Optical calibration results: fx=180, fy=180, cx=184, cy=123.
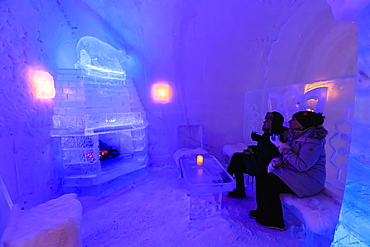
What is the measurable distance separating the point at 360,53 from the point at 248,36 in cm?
268

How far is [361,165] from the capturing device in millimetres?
1104

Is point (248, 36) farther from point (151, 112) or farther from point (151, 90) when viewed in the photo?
point (151, 112)

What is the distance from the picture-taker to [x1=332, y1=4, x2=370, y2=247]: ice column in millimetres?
1082

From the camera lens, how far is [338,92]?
2221 millimetres

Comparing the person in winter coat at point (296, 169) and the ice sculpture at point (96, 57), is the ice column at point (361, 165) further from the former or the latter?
the ice sculpture at point (96, 57)

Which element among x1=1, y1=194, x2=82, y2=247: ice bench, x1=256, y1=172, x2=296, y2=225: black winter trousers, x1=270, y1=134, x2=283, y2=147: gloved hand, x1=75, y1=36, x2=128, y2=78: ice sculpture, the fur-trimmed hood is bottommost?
x1=256, y1=172, x2=296, y2=225: black winter trousers

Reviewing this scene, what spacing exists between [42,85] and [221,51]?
309cm

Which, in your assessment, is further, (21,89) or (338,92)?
(338,92)

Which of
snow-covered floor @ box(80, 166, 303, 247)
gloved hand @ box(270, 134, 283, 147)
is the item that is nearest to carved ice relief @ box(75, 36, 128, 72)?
snow-covered floor @ box(80, 166, 303, 247)

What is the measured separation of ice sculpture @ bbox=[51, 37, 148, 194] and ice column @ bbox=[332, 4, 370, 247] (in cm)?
293

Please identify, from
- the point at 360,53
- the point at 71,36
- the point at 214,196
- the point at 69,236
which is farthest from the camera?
the point at 71,36

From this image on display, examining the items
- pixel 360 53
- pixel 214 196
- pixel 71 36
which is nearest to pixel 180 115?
pixel 214 196

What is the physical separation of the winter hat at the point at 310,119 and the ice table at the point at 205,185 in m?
1.02

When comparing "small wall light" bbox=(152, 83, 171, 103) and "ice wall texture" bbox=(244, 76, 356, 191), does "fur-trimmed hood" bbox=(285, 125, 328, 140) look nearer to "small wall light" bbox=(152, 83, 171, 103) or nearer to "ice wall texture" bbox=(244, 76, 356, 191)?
"ice wall texture" bbox=(244, 76, 356, 191)
